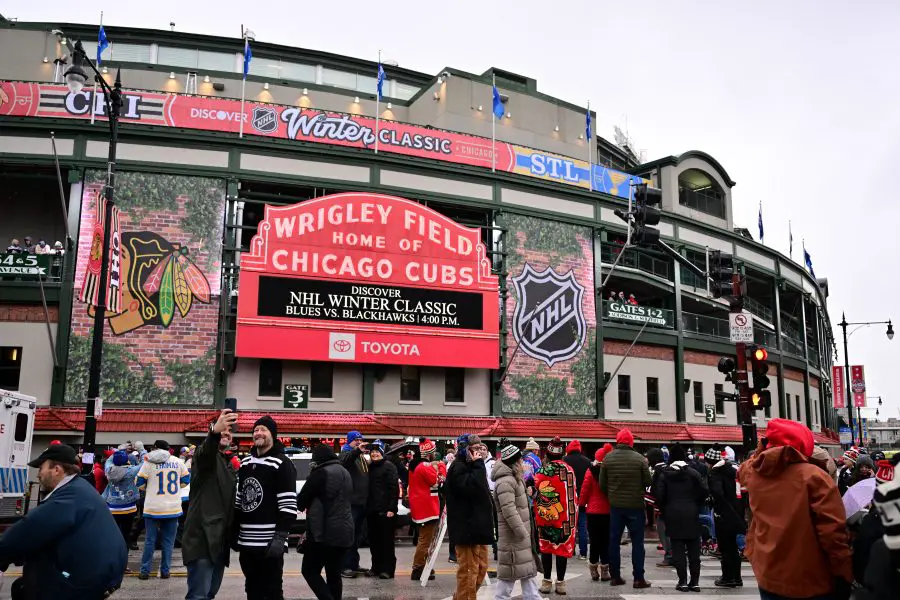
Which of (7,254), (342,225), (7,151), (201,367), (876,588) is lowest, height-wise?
(876,588)

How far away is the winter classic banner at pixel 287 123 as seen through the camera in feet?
83.4

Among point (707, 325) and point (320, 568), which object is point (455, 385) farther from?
point (320, 568)

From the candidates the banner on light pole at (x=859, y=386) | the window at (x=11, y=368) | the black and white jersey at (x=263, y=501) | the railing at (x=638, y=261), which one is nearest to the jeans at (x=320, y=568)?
the black and white jersey at (x=263, y=501)

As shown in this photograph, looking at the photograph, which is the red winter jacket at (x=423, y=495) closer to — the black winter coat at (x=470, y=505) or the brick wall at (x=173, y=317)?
the black winter coat at (x=470, y=505)

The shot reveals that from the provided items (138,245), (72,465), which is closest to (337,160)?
(138,245)

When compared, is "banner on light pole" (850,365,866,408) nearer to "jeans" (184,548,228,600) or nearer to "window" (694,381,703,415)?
"window" (694,381,703,415)

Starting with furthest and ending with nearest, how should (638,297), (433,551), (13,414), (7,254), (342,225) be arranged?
(638,297) < (342,225) < (7,254) < (13,414) < (433,551)

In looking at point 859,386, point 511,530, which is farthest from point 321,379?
point 859,386

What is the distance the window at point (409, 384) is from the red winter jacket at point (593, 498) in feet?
52.4

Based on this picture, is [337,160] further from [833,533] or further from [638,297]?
[833,533]

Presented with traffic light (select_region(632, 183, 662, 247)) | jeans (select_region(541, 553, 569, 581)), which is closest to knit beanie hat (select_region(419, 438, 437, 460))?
jeans (select_region(541, 553, 569, 581))

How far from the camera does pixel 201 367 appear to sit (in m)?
24.8

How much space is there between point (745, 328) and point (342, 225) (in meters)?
15.3

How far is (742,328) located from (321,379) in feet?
50.6
